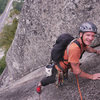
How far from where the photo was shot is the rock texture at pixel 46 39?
3.50 metres

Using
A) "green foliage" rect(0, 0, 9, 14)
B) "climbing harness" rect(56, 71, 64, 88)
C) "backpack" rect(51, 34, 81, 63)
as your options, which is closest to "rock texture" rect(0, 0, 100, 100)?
"climbing harness" rect(56, 71, 64, 88)

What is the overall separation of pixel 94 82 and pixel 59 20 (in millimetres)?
3007

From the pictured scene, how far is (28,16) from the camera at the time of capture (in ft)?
18.5

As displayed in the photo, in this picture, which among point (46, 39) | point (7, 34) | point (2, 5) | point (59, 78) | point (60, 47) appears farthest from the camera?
point (2, 5)

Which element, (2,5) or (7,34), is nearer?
(7,34)

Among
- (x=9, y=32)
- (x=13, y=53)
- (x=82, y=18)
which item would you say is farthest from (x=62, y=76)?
(x=9, y=32)

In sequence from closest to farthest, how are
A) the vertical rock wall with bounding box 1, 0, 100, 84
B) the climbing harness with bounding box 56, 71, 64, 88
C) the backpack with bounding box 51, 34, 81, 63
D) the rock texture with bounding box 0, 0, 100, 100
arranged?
the backpack with bounding box 51, 34, 81, 63 → the climbing harness with bounding box 56, 71, 64, 88 → the rock texture with bounding box 0, 0, 100, 100 → the vertical rock wall with bounding box 1, 0, 100, 84

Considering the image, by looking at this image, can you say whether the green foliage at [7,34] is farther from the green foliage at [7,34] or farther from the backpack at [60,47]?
the backpack at [60,47]

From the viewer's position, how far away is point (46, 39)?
18.8 feet

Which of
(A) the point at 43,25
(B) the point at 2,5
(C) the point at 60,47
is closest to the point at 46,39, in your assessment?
(A) the point at 43,25

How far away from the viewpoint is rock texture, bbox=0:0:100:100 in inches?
138

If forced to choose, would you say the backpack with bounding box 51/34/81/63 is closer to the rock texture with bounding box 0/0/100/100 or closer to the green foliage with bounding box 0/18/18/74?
the rock texture with bounding box 0/0/100/100

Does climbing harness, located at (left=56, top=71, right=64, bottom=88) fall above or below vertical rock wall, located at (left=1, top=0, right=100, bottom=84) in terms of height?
below

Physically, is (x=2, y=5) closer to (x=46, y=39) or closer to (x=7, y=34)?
(x=7, y=34)
